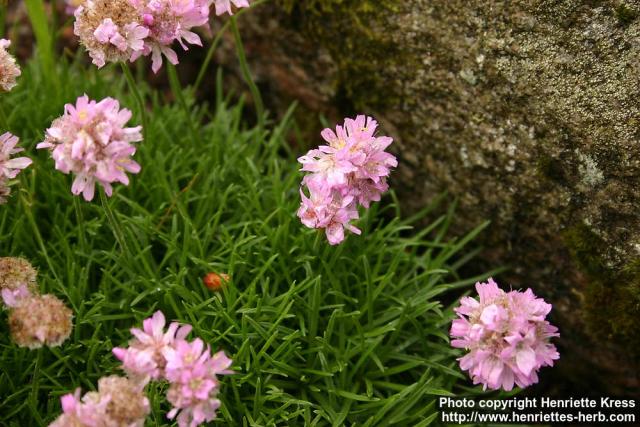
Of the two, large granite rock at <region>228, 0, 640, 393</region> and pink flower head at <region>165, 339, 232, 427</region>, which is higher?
large granite rock at <region>228, 0, 640, 393</region>

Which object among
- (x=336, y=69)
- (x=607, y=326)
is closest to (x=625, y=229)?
(x=607, y=326)

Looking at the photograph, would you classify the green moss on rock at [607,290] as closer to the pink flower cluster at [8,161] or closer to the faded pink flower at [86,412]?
the faded pink flower at [86,412]

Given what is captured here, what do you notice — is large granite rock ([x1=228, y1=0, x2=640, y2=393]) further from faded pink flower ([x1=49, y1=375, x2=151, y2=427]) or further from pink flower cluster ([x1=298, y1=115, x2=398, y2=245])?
faded pink flower ([x1=49, y1=375, x2=151, y2=427])

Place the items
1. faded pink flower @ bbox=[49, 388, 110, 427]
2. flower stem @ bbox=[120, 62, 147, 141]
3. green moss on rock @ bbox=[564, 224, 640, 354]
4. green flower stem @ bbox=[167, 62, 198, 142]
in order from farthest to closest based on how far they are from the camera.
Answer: green flower stem @ bbox=[167, 62, 198, 142], green moss on rock @ bbox=[564, 224, 640, 354], flower stem @ bbox=[120, 62, 147, 141], faded pink flower @ bbox=[49, 388, 110, 427]

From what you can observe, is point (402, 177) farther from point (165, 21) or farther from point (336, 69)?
point (165, 21)

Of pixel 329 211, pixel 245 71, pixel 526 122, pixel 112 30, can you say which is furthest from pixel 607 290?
pixel 112 30

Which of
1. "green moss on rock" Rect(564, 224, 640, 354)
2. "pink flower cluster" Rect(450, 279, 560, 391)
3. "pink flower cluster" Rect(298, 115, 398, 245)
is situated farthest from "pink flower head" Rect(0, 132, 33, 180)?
"green moss on rock" Rect(564, 224, 640, 354)

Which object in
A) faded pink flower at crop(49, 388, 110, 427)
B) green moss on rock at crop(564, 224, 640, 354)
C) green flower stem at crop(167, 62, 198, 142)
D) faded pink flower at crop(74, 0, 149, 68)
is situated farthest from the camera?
green flower stem at crop(167, 62, 198, 142)
